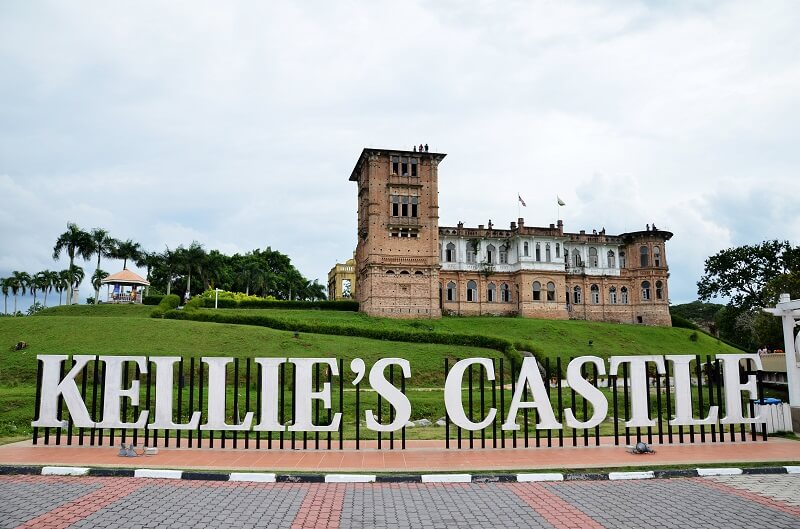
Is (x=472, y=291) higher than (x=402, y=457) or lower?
higher

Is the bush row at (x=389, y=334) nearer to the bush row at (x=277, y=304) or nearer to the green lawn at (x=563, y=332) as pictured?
the green lawn at (x=563, y=332)

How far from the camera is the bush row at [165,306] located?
154 ft

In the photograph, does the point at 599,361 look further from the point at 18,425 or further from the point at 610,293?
the point at 610,293

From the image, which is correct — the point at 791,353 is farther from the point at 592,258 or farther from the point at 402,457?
the point at 592,258

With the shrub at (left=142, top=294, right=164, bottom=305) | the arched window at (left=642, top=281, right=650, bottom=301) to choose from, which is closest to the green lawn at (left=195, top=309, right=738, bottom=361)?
the arched window at (left=642, top=281, right=650, bottom=301)

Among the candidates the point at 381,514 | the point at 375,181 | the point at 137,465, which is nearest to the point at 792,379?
the point at 381,514

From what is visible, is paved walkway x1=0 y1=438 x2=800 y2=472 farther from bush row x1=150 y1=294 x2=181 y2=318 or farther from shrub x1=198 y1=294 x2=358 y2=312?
shrub x1=198 y1=294 x2=358 y2=312

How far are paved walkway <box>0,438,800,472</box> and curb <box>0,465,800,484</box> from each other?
0.39m

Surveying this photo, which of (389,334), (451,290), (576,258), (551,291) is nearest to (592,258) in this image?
(576,258)

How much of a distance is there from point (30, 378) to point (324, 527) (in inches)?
1087

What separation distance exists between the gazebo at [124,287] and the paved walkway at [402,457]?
47.9 m

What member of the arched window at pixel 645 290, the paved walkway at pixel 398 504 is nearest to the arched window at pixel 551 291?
the arched window at pixel 645 290

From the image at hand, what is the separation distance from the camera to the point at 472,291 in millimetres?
63125

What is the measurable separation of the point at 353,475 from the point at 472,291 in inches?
2116
